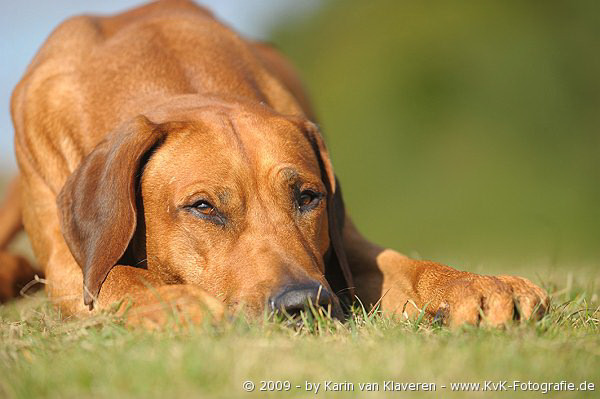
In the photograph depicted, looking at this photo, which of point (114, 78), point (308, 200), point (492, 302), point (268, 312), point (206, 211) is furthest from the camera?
point (114, 78)

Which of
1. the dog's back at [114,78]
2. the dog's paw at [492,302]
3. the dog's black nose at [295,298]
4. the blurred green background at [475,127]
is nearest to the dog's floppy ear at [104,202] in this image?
the dog's back at [114,78]

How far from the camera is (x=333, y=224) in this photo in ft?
14.3

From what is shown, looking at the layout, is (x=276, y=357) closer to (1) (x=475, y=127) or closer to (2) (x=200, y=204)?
(2) (x=200, y=204)

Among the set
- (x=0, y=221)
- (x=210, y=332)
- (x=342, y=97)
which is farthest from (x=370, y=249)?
(x=342, y=97)

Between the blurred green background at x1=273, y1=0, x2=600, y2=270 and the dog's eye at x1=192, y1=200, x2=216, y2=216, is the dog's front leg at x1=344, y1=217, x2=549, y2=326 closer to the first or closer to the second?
the dog's eye at x1=192, y1=200, x2=216, y2=216

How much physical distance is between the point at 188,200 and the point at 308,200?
0.62 metres

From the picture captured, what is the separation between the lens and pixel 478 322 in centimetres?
352

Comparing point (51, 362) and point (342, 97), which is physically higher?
point (51, 362)

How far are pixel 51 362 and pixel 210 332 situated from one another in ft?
1.86

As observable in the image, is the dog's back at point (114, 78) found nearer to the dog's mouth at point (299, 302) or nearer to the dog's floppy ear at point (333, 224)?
the dog's floppy ear at point (333, 224)

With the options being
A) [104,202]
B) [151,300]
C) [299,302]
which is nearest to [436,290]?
[299,302]

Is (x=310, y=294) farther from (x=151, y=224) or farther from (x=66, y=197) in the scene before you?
(x=66, y=197)

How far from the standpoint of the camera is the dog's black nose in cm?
333

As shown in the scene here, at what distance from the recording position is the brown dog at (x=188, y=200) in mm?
3590
